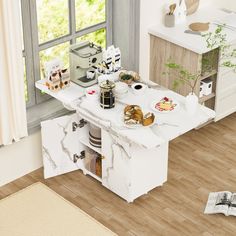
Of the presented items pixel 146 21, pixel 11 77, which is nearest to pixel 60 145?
pixel 11 77

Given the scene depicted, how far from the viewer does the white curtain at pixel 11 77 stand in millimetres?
4324

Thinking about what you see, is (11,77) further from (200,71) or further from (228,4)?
(228,4)

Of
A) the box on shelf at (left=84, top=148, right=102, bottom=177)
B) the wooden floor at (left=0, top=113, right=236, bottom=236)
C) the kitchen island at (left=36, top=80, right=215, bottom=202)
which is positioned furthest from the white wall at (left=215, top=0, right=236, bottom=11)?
the box on shelf at (left=84, top=148, right=102, bottom=177)

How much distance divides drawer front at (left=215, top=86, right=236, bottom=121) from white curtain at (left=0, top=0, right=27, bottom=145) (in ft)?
5.83

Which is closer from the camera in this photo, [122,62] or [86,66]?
[86,66]

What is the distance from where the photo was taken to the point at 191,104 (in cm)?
450

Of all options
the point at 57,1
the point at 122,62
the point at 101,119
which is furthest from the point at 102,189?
the point at 57,1

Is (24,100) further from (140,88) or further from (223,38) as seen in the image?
(223,38)

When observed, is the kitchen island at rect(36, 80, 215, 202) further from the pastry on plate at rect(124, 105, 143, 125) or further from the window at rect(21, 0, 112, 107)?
the window at rect(21, 0, 112, 107)

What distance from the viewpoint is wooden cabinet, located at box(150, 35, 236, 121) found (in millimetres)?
5224

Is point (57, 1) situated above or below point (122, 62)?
above

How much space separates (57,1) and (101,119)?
1.01 meters

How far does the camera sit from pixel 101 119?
14.8ft

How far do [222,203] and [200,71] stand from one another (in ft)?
3.69
